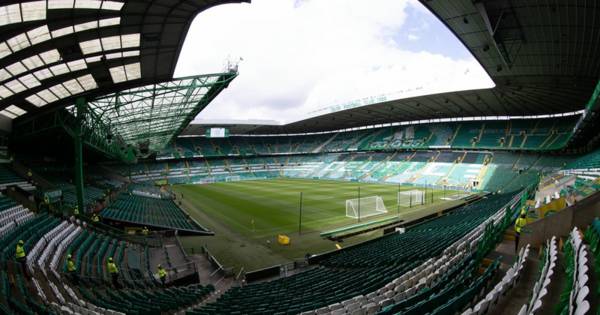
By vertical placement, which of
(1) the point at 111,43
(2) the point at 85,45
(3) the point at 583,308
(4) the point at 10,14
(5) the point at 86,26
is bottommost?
Result: (3) the point at 583,308

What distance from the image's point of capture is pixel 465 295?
5.15 metres

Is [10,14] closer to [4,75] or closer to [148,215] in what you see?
[4,75]

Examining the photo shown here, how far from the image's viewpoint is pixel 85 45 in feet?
38.2

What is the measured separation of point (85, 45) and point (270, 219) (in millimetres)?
19363

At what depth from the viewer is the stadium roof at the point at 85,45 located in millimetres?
9023

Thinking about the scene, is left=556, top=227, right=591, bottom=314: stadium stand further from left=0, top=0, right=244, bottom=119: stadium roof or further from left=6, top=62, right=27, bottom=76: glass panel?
left=6, top=62, right=27, bottom=76: glass panel

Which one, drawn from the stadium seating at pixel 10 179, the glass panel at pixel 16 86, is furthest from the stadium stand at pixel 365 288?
the stadium seating at pixel 10 179

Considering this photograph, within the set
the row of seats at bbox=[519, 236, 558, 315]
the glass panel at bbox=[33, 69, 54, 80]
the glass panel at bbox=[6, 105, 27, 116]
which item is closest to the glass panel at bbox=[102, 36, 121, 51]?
the glass panel at bbox=[33, 69, 54, 80]

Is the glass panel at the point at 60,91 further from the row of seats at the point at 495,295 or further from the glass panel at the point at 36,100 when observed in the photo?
the row of seats at the point at 495,295

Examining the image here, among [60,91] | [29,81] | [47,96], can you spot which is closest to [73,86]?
[60,91]

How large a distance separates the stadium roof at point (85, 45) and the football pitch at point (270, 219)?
1118 cm

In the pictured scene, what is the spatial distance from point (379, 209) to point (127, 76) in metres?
23.4

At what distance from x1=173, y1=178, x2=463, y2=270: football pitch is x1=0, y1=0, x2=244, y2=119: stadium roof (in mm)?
11179

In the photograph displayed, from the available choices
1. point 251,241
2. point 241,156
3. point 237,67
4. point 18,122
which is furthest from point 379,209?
point 241,156
